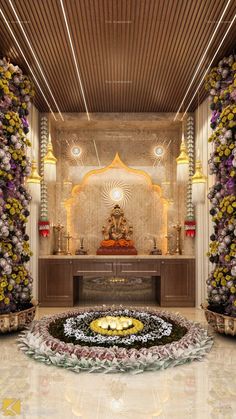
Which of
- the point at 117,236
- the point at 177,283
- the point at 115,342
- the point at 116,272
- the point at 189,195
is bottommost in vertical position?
the point at 115,342

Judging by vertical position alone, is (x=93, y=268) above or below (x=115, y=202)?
below

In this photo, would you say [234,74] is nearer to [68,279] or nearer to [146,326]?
[146,326]

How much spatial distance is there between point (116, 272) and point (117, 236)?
100 cm

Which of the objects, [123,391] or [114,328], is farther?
[114,328]

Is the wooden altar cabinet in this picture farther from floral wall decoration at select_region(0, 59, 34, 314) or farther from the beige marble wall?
floral wall decoration at select_region(0, 59, 34, 314)

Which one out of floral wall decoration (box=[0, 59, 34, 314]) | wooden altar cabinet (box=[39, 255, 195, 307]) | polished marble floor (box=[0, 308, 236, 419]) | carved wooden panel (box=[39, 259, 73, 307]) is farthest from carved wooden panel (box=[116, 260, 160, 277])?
polished marble floor (box=[0, 308, 236, 419])

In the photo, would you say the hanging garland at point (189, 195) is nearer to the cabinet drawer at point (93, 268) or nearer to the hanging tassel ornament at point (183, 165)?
the hanging tassel ornament at point (183, 165)

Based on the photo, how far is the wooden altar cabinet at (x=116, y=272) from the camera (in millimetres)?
7277

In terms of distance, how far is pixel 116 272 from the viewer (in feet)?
24.0

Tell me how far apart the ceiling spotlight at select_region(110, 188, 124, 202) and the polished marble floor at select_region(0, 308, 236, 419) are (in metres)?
4.68

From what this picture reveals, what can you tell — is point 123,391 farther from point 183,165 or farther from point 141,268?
point 141,268

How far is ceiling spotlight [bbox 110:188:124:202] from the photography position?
8328 mm

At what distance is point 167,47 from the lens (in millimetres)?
5121

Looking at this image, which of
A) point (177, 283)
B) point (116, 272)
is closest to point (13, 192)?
point (116, 272)
